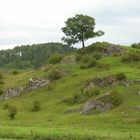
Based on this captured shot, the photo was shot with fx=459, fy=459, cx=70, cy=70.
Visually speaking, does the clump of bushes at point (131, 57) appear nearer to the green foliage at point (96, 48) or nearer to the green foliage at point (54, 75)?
the green foliage at point (96, 48)

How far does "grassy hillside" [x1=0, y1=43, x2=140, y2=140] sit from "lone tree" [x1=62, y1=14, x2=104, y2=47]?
3813mm

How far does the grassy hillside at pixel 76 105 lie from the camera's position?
1750 inches

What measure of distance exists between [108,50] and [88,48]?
18.4ft

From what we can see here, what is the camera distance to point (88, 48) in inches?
4087

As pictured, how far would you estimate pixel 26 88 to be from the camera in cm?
9188

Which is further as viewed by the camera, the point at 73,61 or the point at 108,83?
the point at 73,61

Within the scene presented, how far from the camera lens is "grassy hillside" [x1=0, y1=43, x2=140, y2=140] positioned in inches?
1750

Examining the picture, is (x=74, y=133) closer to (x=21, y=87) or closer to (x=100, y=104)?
(x=100, y=104)

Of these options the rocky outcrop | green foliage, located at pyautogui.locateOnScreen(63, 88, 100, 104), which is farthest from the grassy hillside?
the rocky outcrop

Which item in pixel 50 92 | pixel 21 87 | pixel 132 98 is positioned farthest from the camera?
pixel 21 87

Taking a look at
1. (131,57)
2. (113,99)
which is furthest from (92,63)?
(113,99)

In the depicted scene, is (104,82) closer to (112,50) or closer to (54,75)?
(54,75)

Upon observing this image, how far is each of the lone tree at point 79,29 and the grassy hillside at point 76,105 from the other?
381 cm

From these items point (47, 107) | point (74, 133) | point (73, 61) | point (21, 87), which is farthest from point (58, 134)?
point (73, 61)
